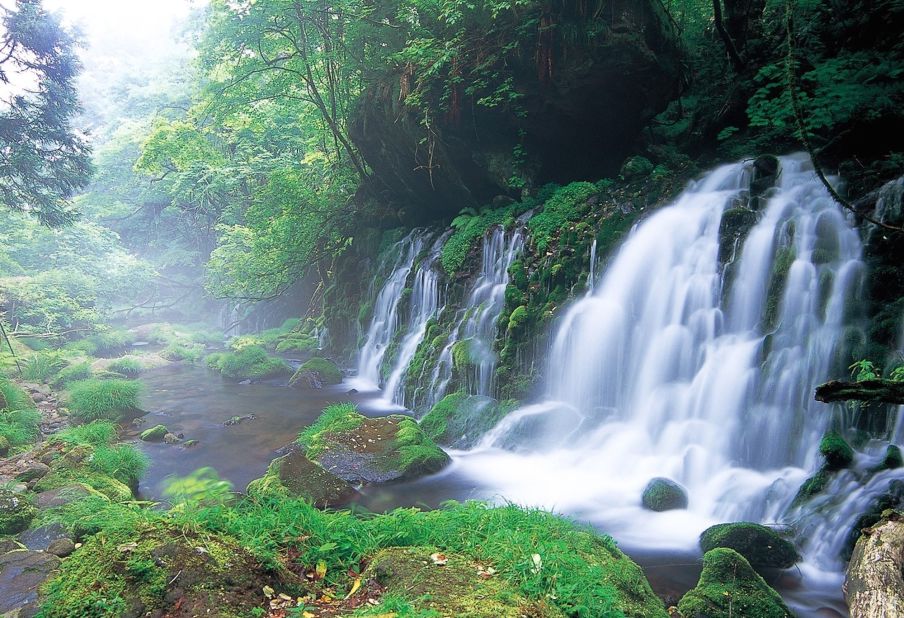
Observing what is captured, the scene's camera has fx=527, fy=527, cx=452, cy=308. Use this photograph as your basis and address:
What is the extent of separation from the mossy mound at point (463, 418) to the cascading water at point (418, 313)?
264 centimetres

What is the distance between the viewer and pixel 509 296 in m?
10.5

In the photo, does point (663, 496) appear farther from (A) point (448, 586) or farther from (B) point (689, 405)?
(A) point (448, 586)

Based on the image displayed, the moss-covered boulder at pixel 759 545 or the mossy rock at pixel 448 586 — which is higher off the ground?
the mossy rock at pixel 448 586

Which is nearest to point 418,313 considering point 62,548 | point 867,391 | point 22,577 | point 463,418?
point 463,418

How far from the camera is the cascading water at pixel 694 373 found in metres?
6.39

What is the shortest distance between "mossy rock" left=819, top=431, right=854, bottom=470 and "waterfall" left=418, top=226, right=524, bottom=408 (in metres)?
5.45

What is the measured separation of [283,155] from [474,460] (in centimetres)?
1833

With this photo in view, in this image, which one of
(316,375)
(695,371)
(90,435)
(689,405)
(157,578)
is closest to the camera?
(157,578)

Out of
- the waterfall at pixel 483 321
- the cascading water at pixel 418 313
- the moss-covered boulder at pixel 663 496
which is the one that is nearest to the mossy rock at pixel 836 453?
the moss-covered boulder at pixel 663 496

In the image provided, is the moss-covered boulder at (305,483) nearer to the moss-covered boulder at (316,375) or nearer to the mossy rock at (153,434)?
the mossy rock at (153,434)

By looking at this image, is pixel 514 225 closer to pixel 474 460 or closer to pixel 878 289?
pixel 474 460

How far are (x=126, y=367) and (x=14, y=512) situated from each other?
43.4 feet

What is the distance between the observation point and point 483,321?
1110cm

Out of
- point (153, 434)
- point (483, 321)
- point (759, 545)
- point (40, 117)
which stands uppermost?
point (40, 117)
